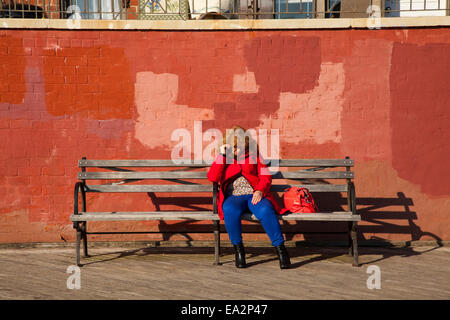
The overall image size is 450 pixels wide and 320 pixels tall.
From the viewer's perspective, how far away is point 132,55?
5.87 metres

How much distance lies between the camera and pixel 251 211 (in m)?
5.04

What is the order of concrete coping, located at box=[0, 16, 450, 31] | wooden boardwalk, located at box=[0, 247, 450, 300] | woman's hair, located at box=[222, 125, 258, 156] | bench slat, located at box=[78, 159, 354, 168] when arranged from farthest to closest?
1. concrete coping, located at box=[0, 16, 450, 31]
2. bench slat, located at box=[78, 159, 354, 168]
3. woman's hair, located at box=[222, 125, 258, 156]
4. wooden boardwalk, located at box=[0, 247, 450, 300]

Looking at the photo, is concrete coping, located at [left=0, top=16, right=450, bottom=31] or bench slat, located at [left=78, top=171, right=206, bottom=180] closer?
bench slat, located at [left=78, top=171, right=206, bottom=180]

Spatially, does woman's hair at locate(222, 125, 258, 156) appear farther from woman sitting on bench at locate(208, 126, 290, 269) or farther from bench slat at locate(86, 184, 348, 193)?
bench slat at locate(86, 184, 348, 193)

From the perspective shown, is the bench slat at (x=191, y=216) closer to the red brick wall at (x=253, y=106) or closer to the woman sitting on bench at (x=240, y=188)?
the woman sitting on bench at (x=240, y=188)

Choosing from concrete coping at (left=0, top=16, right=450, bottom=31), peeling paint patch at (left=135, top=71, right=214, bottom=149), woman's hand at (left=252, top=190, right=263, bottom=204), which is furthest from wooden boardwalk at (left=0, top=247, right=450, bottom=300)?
concrete coping at (left=0, top=16, right=450, bottom=31)

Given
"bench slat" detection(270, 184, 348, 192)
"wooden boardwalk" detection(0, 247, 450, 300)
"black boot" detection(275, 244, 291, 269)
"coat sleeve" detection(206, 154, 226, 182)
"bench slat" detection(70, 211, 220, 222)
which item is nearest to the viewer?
"wooden boardwalk" detection(0, 247, 450, 300)

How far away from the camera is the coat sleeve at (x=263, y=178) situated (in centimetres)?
502

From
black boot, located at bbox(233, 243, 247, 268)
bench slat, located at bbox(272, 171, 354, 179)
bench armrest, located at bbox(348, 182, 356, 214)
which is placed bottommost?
black boot, located at bbox(233, 243, 247, 268)

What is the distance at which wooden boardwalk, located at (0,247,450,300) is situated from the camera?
4.03 metres

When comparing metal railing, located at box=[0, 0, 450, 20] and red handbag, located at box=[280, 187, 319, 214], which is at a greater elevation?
metal railing, located at box=[0, 0, 450, 20]

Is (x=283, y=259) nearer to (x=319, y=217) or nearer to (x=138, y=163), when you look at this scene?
(x=319, y=217)

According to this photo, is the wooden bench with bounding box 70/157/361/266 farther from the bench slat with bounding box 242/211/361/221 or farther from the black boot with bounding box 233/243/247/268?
Result: the black boot with bounding box 233/243/247/268

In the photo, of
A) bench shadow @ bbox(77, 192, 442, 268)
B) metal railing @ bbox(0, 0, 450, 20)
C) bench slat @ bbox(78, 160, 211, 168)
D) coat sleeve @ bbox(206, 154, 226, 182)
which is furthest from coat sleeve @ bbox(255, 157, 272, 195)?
metal railing @ bbox(0, 0, 450, 20)
